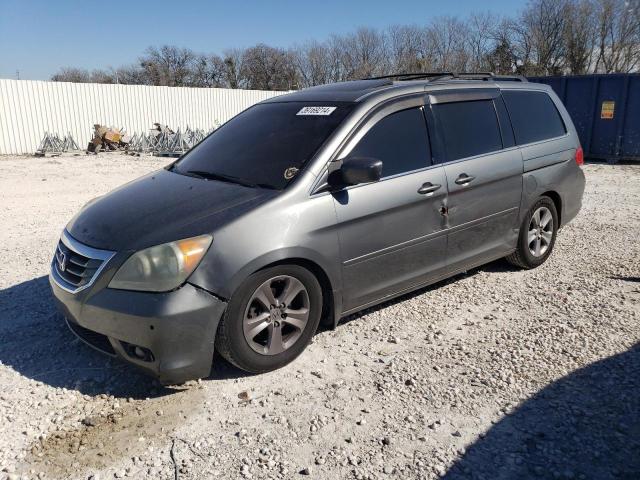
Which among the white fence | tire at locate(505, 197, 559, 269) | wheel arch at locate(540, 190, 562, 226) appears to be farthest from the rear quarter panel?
the white fence

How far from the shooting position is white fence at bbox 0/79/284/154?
21359 millimetres

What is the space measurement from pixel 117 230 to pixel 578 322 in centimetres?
347

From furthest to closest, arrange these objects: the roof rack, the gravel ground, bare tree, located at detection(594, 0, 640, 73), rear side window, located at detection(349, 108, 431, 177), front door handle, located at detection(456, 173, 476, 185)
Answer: bare tree, located at detection(594, 0, 640, 73), the roof rack, front door handle, located at detection(456, 173, 476, 185), rear side window, located at detection(349, 108, 431, 177), the gravel ground

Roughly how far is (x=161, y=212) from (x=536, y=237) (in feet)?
12.2

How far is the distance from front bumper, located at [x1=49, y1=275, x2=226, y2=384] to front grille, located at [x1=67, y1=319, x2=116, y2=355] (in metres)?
0.07

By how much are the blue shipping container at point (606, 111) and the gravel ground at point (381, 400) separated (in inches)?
435

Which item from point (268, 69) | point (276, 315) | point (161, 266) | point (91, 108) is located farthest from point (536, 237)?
point (268, 69)

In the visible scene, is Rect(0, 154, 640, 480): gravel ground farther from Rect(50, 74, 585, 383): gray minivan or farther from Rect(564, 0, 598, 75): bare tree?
Rect(564, 0, 598, 75): bare tree

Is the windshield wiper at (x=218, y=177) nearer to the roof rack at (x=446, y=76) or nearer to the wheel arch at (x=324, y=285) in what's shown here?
the wheel arch at (x=324, y=285)

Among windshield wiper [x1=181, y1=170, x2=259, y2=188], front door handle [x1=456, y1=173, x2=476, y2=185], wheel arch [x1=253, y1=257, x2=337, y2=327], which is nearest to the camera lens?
wheel arch [x1=253, y1=257, x2=337, y2=327]

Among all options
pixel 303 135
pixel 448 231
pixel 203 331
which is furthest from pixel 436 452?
pixel 303 135

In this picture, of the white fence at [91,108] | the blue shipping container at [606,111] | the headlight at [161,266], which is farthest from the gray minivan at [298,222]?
the white fence at [91,108]

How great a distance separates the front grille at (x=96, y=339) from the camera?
341 cm

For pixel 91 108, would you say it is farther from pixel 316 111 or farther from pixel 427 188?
pixel 427 188
